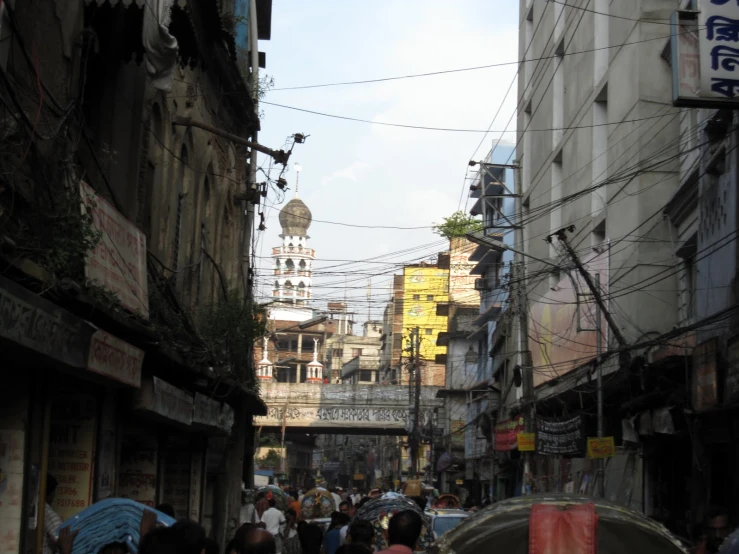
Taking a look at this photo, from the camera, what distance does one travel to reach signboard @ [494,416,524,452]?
30.0 m

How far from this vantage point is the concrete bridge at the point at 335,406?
188 ft

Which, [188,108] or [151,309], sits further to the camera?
[188,108]

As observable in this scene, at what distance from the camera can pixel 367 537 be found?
30.1 feet

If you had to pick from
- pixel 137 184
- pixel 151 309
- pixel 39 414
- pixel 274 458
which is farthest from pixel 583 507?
pixel 274 458

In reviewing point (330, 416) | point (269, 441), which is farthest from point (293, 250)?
point (330, 416)

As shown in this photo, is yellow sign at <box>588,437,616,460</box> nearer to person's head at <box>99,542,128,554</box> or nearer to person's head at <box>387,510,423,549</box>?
person's head at <box>387,510,423,549</box>

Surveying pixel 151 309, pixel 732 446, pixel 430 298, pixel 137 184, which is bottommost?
pixel 732 446

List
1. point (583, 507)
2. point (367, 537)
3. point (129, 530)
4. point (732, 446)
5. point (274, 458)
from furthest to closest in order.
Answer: point (274, 458) < point (732, 446) < point (367, 537) < point (129, 530) < point (583, 507)

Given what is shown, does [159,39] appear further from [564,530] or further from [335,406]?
[335,406]

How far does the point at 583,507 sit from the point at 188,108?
1191 cm

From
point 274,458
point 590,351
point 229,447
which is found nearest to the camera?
point 229,447

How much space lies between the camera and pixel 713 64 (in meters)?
12.9

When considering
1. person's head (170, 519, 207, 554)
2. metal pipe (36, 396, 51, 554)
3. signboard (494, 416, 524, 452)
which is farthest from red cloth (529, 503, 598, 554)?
signboard (494, 416, 524, 452)

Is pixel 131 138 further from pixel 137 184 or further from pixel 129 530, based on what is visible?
pixel 129 530
